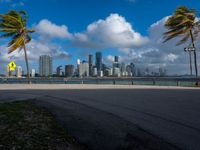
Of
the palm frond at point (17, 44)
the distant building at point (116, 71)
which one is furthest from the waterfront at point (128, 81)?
the distant building at point (116, 71)

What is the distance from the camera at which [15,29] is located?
3284 centimetres

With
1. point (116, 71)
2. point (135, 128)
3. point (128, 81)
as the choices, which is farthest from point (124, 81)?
point (116, 71)

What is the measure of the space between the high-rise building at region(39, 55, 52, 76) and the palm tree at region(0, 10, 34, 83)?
96.7ft

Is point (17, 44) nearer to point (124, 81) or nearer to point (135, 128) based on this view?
point (124, 81)

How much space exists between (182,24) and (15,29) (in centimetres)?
2196

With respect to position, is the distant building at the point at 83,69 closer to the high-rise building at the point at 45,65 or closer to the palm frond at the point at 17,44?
the high-rise building at the point at 45,65

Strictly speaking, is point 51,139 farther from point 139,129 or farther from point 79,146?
point 139,129

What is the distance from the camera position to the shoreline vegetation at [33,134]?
4.99 meters

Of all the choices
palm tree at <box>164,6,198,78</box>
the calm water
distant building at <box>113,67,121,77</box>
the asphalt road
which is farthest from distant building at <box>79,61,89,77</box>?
the asphalt road

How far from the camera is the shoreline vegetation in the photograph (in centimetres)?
499

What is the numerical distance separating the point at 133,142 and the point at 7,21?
31.1m

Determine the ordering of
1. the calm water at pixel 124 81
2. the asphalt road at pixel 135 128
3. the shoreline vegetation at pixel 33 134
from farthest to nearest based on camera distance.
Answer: the calm water at pixel 124 81, the asphalt road at pixel 135 128, the shoreline vegetation at pixel 33 134

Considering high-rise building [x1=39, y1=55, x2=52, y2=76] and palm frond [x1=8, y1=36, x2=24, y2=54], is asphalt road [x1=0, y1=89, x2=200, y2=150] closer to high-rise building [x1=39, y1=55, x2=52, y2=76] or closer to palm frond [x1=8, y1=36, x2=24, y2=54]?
palm frond [x1=8, y1=36, x2=24, y2=54]

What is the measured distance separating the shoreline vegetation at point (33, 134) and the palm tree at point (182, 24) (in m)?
24.9
